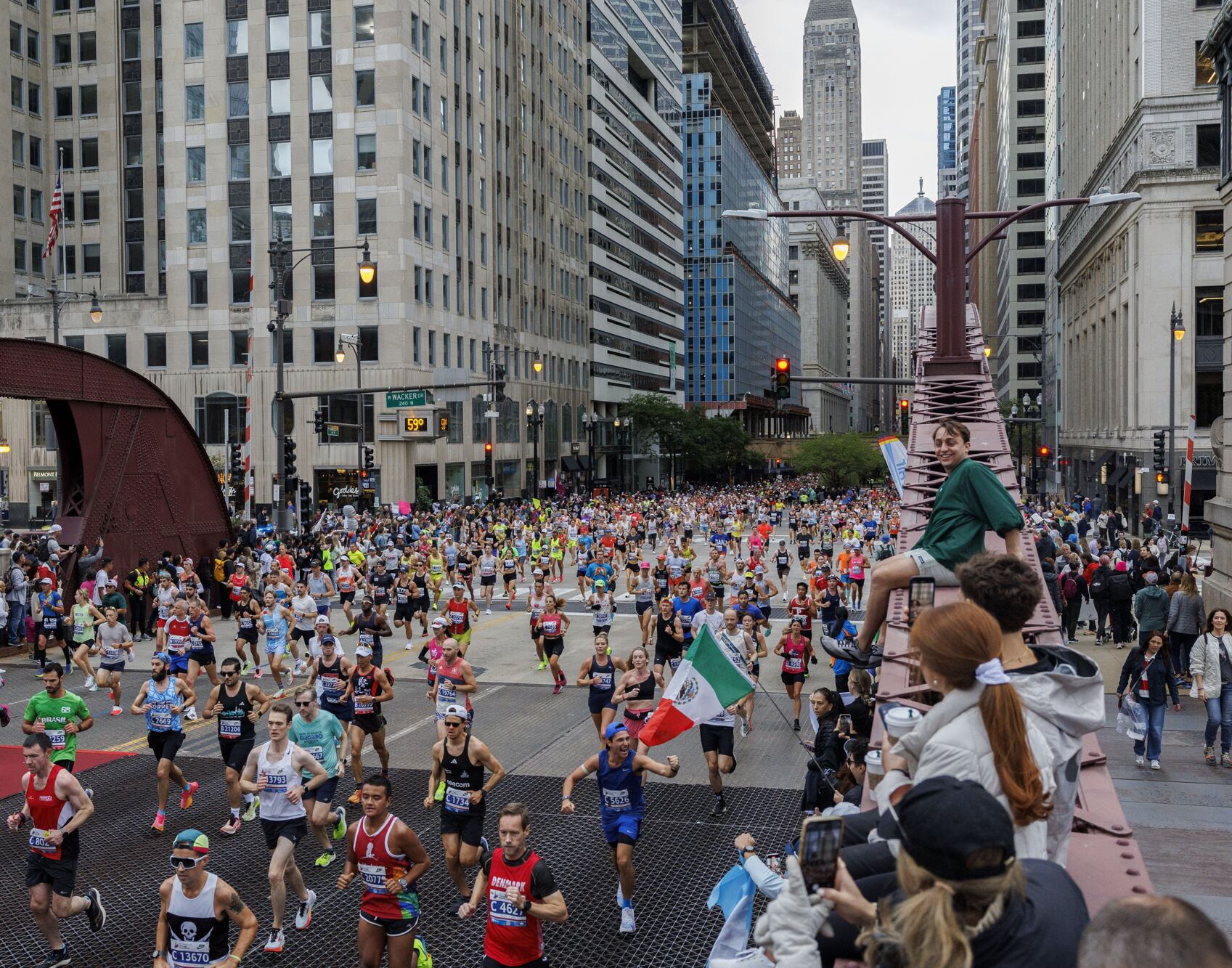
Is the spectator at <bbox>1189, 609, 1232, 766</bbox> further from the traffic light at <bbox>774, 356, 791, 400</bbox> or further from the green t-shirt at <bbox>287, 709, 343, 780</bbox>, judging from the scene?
the traffic light at <bbox>774, 356, 791, 400</bbox>

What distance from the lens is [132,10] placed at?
211 ft

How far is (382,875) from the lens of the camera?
7.33 meters

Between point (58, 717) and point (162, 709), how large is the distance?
Result: 1.00 m

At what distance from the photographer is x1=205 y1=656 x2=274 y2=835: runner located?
11.2m

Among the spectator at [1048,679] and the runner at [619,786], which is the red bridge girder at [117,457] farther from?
the spectator at [1048,679]

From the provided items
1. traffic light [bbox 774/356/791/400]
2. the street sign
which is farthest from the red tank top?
the street sign

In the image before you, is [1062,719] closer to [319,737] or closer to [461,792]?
[461,792]

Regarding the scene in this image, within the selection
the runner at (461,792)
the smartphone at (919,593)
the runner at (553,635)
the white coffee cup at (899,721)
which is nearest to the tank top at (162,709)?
the runner at (461,792)

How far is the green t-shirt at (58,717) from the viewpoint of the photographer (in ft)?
35.5

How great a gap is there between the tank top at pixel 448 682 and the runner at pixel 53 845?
4.60 meters

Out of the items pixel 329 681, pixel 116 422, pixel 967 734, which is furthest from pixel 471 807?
pixel 116 422

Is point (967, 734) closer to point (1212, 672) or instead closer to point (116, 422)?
point (1212, 672)

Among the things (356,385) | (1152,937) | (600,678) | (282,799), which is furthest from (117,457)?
(356,385)

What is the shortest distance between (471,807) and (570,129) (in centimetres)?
8045
